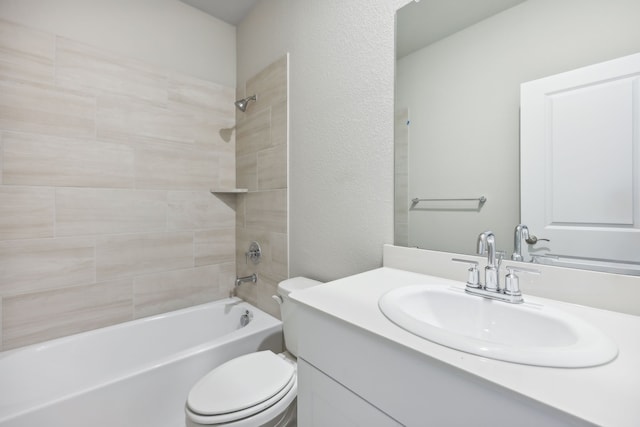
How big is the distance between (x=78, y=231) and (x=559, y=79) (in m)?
2.24

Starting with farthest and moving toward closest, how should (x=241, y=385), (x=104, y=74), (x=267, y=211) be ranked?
(x=267, y=211) → (x=104, y=74) → (x=241, y=385)

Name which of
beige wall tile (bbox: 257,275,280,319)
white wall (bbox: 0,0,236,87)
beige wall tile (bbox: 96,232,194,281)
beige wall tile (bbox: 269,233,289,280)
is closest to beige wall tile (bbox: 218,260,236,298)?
beige wall tile (bbox: 96,232,194,281)

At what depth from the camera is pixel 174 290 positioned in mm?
1923

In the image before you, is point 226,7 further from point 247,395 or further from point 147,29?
point 247,395

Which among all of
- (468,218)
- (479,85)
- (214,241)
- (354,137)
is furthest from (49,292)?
(479,85)

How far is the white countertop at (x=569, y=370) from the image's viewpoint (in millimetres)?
367

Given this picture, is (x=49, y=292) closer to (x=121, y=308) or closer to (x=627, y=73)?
(x=121, y=308)

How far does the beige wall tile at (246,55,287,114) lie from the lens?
1729 millimetres

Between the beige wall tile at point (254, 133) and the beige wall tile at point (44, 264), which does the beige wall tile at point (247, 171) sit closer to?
the beige wall tile at point (254, 133)

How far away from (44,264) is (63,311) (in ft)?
0.91

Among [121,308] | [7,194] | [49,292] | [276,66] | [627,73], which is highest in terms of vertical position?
[276,66]

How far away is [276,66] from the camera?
178 cm

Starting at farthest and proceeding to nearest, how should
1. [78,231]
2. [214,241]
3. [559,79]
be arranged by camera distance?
[214,241]
[78,231]
[559,79]

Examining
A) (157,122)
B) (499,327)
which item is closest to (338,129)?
(499,327)
